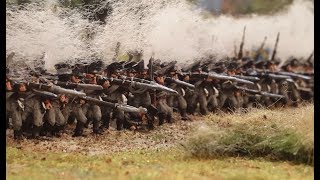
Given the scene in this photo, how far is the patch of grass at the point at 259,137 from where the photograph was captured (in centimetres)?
1091

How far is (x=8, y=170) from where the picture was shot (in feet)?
32.4

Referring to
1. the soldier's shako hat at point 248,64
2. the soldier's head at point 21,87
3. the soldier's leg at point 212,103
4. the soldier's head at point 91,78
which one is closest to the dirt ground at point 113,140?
the soldier's leg at point 212,103

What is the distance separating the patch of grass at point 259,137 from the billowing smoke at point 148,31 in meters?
1.65

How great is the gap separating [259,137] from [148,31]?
2973 mm

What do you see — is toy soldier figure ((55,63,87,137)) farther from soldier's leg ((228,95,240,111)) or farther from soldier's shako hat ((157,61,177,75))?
soldier's leg ((228,95,240,111))

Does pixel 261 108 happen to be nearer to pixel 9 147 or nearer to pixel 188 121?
pixel 188 121

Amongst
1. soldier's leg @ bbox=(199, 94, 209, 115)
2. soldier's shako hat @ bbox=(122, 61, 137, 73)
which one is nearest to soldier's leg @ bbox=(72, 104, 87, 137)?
soldier's shako hat @ bbox=(122, 61, 137, 73)

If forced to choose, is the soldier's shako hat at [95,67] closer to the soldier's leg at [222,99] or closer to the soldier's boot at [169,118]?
the soldier's boot at [169,118]

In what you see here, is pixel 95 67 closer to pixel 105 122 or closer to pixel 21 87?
pixel 105 122

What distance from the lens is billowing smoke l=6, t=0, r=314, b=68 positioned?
10.8 meters

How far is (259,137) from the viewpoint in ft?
37.2

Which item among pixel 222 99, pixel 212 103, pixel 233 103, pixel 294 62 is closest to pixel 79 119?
pixel 212 103

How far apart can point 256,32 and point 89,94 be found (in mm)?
3915

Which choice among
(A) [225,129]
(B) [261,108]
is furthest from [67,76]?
(B) [261,108]
